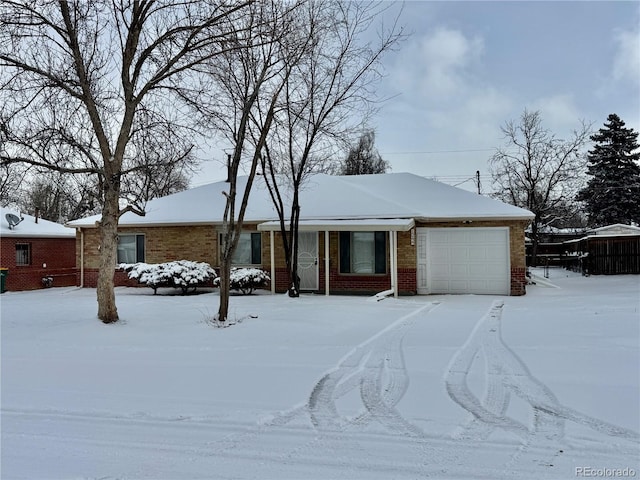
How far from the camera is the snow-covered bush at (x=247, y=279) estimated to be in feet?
50.0

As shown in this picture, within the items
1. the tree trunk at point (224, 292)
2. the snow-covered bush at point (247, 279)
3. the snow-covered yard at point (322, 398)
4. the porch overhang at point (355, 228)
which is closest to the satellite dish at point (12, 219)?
the snow-covered bush at point (247, 279)

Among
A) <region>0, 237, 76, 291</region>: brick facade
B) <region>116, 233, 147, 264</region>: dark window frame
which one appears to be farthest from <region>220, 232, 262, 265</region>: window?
<region>0, 237, 76, 291</region>: brick facade

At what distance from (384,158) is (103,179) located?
31.1 metres

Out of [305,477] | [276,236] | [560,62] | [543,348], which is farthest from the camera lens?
[276,236]

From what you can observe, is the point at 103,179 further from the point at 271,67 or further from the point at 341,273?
the point at 341,273

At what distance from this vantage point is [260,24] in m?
9.34

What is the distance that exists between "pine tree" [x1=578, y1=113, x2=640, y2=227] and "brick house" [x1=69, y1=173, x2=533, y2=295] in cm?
2033

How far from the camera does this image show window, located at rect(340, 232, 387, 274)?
16203 mm

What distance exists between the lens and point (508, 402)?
4.96 m

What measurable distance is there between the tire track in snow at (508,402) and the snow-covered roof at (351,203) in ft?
28.8

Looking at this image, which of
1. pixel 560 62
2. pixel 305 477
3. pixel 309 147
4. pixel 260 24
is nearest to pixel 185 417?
pixel 305 477

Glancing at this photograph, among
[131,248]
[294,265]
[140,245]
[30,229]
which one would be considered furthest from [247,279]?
[30,229]

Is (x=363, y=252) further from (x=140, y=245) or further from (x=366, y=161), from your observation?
(x=366, y=161)

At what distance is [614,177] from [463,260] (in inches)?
927
